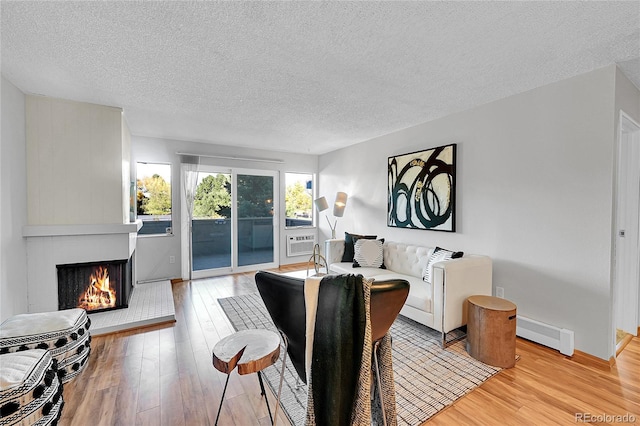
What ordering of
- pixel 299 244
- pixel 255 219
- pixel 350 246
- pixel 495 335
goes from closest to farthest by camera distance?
1. pixel 495 335
2. pixel 350 246
3. pixel 255 219
4. pixel 299 244

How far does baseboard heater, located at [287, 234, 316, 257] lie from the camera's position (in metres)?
5.93

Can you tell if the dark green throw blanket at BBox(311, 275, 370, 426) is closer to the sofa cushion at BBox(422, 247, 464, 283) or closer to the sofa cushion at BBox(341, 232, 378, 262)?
the sofa cushion at BBox(422, 247, 464, 283)

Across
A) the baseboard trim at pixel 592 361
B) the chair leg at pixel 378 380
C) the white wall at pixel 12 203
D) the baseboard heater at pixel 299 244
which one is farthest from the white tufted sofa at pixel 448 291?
the white wall at pixel 12 203

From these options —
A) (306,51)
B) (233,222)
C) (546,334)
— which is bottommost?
(546,334)

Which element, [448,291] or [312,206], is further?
[312,206]

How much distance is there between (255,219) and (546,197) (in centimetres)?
456

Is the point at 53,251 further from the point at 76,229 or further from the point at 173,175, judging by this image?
the point at 173,175

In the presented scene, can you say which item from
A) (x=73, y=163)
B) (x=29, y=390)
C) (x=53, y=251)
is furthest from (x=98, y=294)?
(x=29, y=390)

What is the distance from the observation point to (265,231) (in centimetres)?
566

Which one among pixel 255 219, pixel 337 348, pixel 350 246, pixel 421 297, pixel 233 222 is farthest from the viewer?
pixel 255 219

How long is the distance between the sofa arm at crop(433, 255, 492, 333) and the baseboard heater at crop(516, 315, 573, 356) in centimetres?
55

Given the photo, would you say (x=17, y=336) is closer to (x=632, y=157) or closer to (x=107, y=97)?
(x=107, y=97)

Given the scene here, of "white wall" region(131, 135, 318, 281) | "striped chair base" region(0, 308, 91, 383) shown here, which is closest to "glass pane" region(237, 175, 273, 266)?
"white wall" region(131, 135, 318, 281)

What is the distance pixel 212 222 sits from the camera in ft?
16.7
